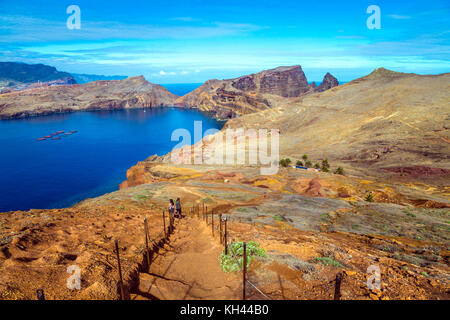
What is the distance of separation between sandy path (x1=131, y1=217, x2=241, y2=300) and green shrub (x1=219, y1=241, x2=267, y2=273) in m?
0.25

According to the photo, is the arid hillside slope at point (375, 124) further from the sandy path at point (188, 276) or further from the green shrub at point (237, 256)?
the sandy path at point (188, 276)

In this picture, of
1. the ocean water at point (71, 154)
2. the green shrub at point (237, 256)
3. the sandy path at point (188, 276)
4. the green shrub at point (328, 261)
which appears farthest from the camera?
the ocean water at point (71, 154)

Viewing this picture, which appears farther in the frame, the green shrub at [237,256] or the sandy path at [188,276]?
the green shrub at [237,256]

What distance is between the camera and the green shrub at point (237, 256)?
9.18 metres

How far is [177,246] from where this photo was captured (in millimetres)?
12250

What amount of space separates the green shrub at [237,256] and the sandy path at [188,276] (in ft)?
0.83

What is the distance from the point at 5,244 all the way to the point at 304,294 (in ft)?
37.3

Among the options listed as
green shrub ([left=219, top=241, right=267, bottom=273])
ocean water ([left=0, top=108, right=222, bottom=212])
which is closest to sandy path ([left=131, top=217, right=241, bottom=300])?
green shrub ([left=219, top=241, right=267, bottom=273])

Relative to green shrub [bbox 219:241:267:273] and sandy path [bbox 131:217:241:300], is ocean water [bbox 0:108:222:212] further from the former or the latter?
green shrub [bbox 219:241:267:273]

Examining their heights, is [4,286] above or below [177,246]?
above

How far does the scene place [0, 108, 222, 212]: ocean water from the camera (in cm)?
6170

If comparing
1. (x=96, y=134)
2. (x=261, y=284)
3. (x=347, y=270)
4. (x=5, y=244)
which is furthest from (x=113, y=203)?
(x=96, y=134)

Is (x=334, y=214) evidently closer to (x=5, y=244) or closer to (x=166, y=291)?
(x=166, y=291)

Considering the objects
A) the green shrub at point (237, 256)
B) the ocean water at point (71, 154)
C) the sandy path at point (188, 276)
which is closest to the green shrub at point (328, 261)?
the green shrub at point (237, 256)
